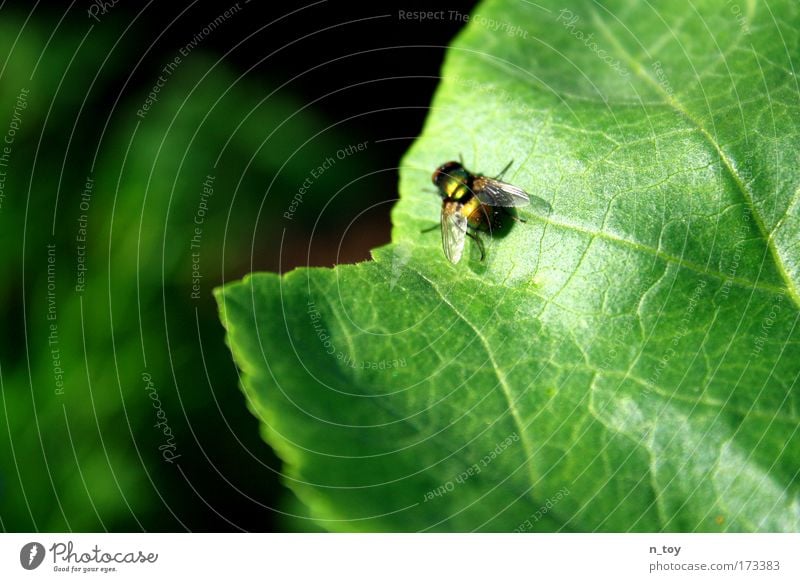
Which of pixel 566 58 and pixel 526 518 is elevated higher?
pixel 566 58

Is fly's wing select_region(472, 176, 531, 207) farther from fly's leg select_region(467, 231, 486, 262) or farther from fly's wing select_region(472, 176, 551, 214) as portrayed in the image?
fly's leg select_region(467, 231, 486, 262)

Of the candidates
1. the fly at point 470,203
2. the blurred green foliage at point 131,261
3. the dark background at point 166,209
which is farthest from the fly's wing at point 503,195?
the blurred green foliage at point 131,261

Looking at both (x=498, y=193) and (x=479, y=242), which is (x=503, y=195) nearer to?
(x=498, y=193)

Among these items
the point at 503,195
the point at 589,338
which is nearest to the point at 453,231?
the point at 503,195
